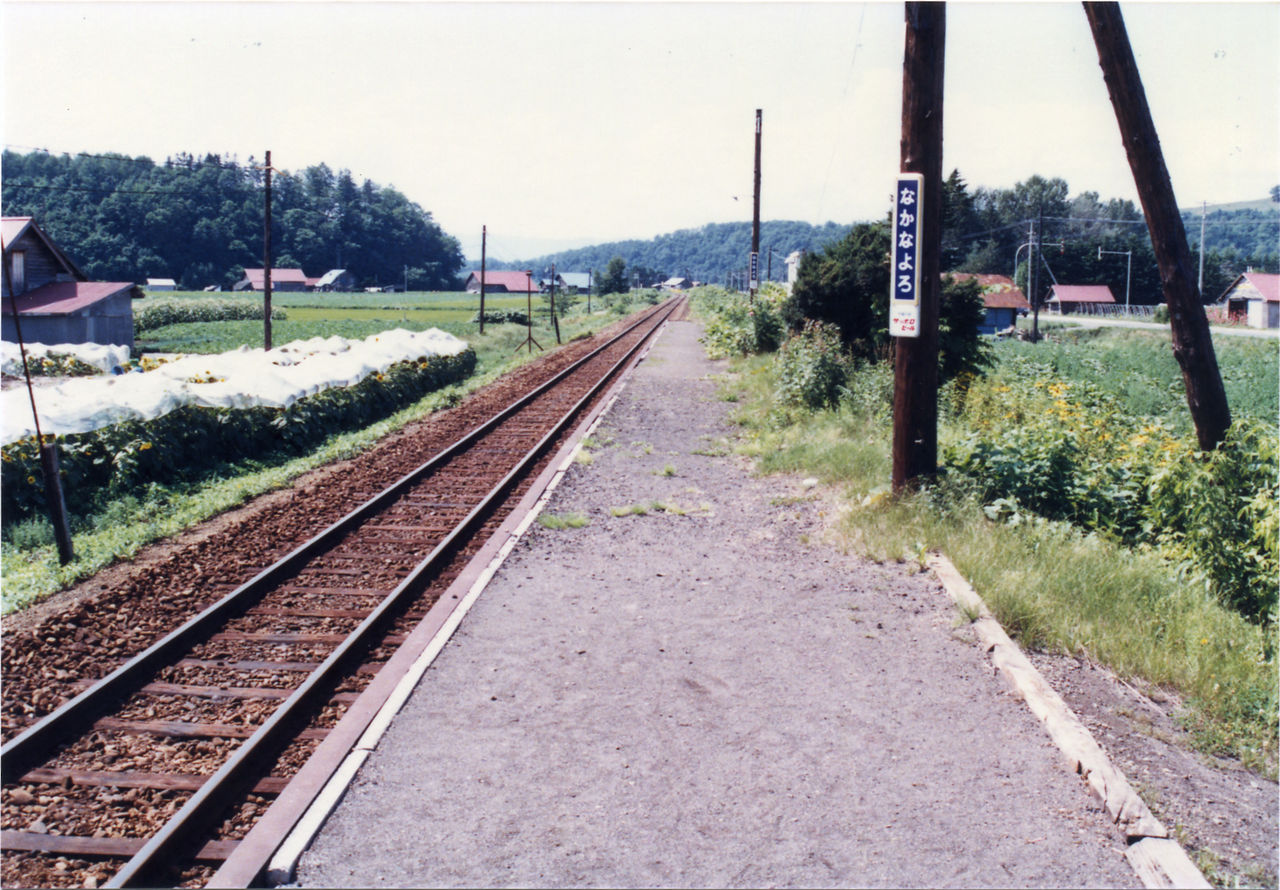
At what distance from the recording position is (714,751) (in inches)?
188

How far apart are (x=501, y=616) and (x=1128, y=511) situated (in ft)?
18.5

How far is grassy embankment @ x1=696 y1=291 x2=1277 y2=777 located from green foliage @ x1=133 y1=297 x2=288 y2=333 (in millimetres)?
45434

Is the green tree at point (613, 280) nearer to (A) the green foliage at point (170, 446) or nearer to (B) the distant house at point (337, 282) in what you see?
(B) the distant house at point (337, 282)

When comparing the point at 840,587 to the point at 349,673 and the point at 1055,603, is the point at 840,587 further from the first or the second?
the point at 349,673

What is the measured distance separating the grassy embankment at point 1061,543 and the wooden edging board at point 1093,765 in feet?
0.93

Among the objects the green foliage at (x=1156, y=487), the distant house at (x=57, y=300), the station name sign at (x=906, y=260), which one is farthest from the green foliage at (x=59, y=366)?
the green foliage at (x=1156, y=487)

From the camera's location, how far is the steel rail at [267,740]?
3893 mm

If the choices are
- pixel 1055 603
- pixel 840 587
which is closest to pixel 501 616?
pixel 840 587

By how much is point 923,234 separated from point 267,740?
6.75 metres

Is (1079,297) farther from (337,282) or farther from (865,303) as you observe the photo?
(865,303)

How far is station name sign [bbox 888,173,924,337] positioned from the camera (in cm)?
852

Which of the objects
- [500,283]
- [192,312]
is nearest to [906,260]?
[192,312]

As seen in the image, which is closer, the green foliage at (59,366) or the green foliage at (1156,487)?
the green foliage at (1156,487)

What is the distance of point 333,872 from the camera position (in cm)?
377
